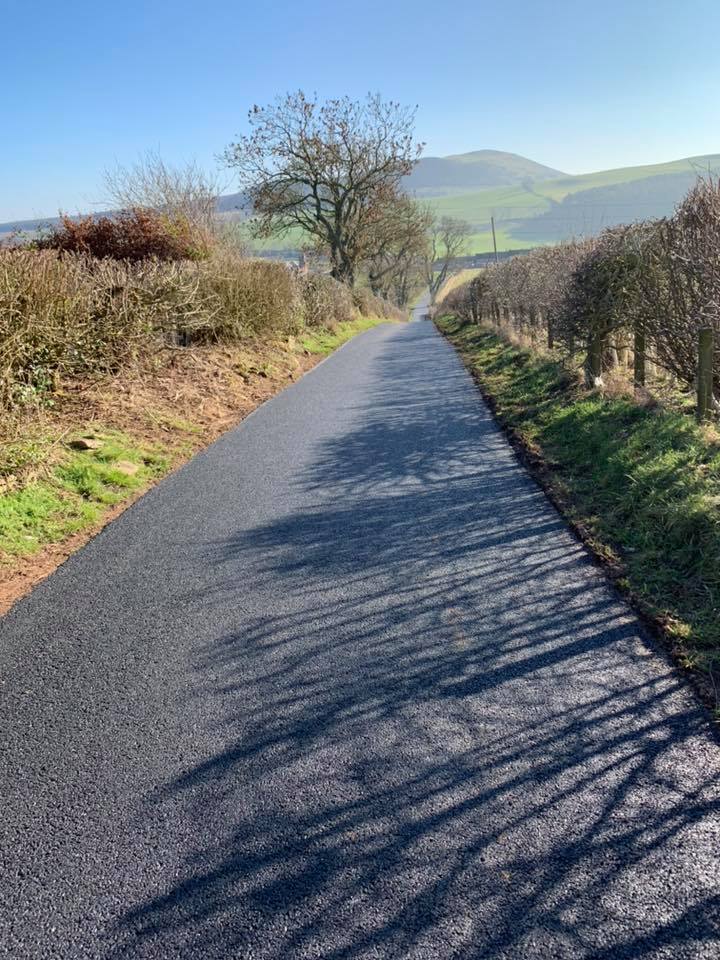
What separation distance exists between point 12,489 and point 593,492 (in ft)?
17.0

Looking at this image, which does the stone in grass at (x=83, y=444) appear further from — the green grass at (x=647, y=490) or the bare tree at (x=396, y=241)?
the bare tree at (x=396, y=241)

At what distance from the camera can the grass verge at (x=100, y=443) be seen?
5586 mm

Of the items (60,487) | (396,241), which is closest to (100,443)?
(60,487)

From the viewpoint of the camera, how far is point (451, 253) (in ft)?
273

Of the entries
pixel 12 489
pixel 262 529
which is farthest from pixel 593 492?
pixel 12 489

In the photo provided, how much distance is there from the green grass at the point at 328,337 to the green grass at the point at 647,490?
11.3 m

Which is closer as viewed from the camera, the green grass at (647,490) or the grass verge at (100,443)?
the green grass at (647,490)

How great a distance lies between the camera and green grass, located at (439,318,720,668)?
393 cm

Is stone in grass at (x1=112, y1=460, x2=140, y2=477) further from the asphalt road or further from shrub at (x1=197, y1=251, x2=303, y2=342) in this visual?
shrub at (x1=197, y1=251, x2=303, y2=342)

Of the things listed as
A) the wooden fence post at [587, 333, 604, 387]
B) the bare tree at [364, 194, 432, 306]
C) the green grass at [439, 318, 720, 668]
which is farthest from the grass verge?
the bare tree at [364, 194, 432, 306]

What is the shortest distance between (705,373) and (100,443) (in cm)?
659

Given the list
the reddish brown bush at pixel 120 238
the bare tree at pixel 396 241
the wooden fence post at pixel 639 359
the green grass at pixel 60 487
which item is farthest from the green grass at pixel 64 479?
the bare tree at pixel 396 241

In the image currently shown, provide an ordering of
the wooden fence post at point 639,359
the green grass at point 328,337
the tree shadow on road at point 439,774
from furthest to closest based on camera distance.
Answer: the green grass at point 328,337, the wooden fence post at point 639,359, the tree shadow on road at point 439,774

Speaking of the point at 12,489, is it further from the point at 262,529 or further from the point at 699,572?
the point at 699,572
